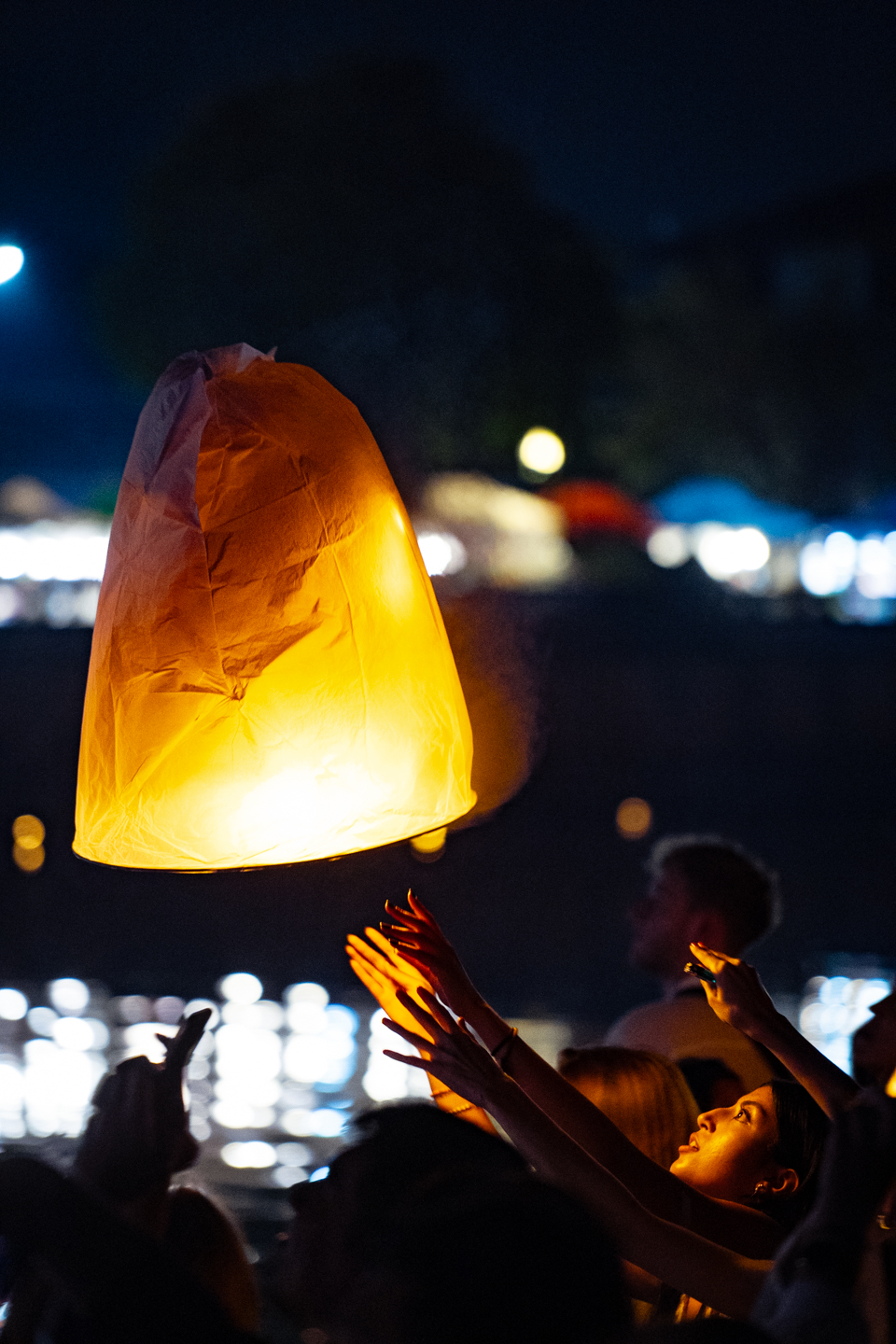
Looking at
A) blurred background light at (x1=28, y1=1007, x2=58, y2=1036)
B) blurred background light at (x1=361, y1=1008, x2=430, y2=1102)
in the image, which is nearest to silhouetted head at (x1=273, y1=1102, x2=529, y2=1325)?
blurred background light at (x1=361, y1=1008, x2=430, y2=1102)

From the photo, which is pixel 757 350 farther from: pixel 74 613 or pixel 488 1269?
pixel 488 1269

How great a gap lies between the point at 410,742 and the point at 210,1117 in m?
4.59

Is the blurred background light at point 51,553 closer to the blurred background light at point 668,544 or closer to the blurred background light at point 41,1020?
the blurred background light at point 41,1020

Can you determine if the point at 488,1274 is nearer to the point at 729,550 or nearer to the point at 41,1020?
the point at 41,1020

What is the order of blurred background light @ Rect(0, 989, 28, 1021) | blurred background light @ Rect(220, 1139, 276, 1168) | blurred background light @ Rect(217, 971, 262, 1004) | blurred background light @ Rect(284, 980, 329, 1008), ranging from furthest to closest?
blurred background light @ Rect(217, 971, 262, 1004) → blurred background light @ Rect(284, 980, 329, 1008) → blurred background light @ Rect(0, 989, 28, 1021) → blurred background light @ Rect(220, 1139, 276, 1168)

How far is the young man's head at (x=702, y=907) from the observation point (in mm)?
2678

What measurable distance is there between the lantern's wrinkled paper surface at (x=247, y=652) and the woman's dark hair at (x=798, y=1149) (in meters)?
0.76

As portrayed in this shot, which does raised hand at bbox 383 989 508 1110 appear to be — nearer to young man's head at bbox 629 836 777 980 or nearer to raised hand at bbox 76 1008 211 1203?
raised hand at bbox 76 1008 211 1203

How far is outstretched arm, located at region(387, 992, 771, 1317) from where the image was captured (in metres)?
1.37

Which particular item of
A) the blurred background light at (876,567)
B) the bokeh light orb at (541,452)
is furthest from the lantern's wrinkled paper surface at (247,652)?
the bokeh light orb at (541,452)

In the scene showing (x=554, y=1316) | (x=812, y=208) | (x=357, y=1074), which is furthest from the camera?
(x=812, y=208)

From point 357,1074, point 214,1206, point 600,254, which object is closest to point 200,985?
point 357,1074

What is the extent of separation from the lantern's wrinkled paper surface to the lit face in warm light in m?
0.73

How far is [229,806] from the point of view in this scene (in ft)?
4.72
